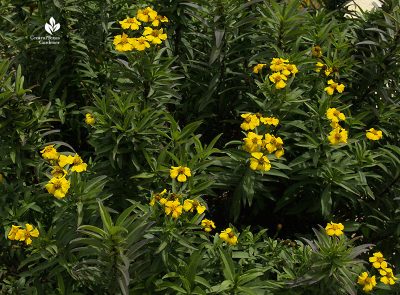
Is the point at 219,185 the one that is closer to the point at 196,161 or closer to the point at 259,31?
the point at 196,161

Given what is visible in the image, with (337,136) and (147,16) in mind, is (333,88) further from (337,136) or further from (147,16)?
→ (147,16)

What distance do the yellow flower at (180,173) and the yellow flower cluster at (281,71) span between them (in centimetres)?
68

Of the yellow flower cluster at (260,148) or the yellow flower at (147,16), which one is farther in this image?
the yellow flower at (147,16)

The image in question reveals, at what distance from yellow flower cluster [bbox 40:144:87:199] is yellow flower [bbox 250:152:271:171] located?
2.54 feet

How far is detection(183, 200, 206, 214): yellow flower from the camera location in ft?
7.80

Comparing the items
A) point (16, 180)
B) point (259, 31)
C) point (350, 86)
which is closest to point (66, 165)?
point (16, 180)

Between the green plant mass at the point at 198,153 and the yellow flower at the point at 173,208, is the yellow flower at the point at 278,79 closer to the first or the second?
the green plant mass at the point at 198,153

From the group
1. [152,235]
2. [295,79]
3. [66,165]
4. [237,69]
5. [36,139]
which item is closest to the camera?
[152,235]

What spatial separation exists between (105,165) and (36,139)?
1.26ft

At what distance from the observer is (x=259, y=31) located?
325cm

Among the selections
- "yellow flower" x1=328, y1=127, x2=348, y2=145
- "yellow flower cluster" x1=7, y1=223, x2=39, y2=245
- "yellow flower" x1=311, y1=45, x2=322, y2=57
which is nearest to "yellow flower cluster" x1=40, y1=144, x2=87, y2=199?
"yellow flower cluster" x1=7, y1=223, x2=39, y2=245

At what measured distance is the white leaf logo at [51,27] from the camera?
3.28 meters

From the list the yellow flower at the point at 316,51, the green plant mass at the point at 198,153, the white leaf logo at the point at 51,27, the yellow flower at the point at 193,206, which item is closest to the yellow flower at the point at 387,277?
the green plant mass at the point at 198,153

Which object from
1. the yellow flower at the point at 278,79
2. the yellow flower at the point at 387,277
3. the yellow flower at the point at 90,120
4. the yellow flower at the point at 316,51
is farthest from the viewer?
the yellow flower at the point at 316,51
